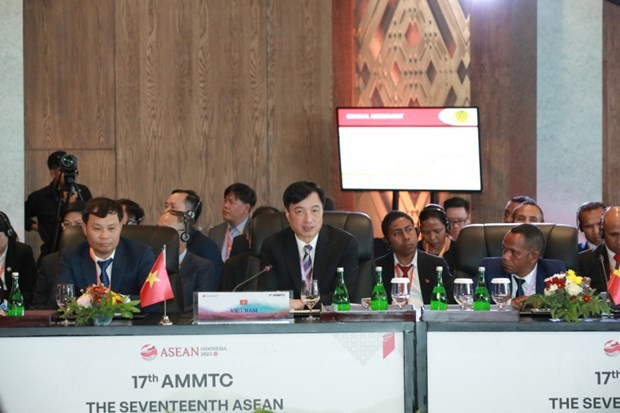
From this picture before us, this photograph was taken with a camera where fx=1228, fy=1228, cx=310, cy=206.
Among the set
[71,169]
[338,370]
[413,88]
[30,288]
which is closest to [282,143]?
[413,88]

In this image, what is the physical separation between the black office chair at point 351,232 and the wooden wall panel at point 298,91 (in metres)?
Result: 3.20

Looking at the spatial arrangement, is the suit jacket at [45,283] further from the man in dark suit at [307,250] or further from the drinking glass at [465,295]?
A: the drinking glass at [465,295]

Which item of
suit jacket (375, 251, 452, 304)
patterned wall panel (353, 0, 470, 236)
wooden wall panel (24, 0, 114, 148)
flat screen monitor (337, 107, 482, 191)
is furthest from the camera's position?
patterned wall panel (353, 0, 470, 236)

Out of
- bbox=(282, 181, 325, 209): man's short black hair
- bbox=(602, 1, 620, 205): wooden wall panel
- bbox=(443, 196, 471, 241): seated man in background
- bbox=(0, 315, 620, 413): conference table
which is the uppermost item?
bbox=(602, 1, 620, 205): wooden wall panel

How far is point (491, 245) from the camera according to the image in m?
5.84

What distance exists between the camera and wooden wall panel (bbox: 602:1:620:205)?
9328 millimetres

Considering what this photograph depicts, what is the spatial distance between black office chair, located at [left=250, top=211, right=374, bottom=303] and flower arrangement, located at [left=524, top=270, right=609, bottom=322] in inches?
46.0

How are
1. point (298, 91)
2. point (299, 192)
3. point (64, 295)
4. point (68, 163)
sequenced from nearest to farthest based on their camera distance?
point (64, 295)
point (299, 192)
point (68, 163)
point (298, 91)

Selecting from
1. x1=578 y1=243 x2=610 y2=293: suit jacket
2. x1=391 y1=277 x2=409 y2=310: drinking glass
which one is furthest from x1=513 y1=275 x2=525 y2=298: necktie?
x1=391 y1=277 x2=409 y2=310: drinking glass

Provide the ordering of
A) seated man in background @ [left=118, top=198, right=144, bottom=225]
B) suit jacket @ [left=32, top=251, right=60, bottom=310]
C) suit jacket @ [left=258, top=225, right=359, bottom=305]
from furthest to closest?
seated man in background @ [left=118, top=198, right=144, bottom=225] → suit jacket @ [left=32, top=251, right=60, bottom=310] → suit jacket @ [left=258, top=225, right=359, bottom=305]

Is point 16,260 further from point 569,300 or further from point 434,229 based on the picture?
point 569,300

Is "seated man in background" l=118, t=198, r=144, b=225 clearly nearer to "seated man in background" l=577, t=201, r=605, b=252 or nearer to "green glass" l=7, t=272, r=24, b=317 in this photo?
"green glass" l=7, t=272, r=24, b=317

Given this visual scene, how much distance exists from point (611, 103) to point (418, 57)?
1.52 metres

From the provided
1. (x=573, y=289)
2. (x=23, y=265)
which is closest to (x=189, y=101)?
(x=23, y=265)
